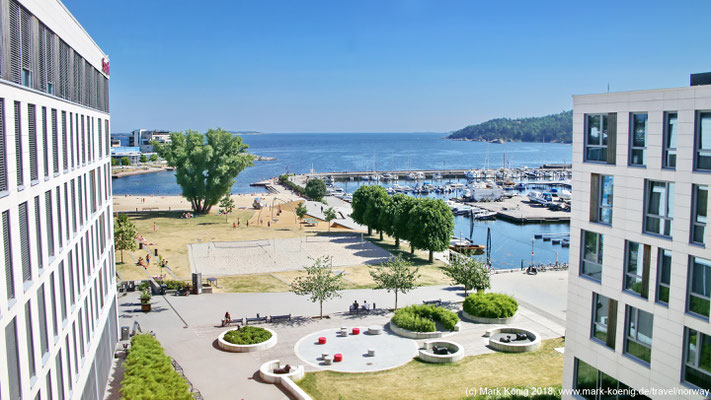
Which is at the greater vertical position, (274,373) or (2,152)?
(2,152)

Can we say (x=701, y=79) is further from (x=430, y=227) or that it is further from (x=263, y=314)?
(x=430, y=227)

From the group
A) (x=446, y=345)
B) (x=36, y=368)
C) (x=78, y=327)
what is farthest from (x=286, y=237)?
(x=36, y=368)

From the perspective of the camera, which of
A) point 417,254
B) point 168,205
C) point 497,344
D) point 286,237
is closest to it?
point 497,344

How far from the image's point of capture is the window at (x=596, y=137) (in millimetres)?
19625

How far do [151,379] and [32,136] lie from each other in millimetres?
11658

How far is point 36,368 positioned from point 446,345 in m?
23.4

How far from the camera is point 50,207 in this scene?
1798 cm

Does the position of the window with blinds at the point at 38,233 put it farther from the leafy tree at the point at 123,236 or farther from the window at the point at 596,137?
the leafy tree at the point at 123,236

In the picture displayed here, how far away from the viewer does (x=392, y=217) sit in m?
66.7

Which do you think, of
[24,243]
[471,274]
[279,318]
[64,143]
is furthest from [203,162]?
[24,243]

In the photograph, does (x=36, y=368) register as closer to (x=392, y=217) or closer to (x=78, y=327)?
(x=78, y=327)

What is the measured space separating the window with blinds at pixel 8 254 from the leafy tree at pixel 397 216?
1983 inches

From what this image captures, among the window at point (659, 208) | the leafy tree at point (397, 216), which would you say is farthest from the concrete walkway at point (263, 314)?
the window at point (659, 208)

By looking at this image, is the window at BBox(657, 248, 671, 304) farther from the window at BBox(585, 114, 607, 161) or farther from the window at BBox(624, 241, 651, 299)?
the window at BBox(585, 114, 607, 161)
